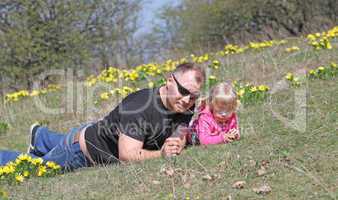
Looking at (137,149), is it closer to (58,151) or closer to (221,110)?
(221,110)

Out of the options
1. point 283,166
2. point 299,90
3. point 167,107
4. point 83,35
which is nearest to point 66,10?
point 83,35

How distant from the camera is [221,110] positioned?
5012 mm

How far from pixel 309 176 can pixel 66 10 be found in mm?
11385

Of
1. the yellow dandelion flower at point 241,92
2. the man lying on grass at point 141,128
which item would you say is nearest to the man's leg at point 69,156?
the man lying on grass at point 141,128

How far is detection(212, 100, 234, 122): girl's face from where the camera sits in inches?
196

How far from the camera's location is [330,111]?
5.34m

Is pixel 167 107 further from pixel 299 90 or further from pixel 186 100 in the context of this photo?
pixel 299 90

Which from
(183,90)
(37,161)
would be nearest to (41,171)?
(37,161)

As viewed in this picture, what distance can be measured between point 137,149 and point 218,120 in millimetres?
800

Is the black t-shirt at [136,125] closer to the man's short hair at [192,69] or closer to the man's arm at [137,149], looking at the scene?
the man's arm at [137,149]

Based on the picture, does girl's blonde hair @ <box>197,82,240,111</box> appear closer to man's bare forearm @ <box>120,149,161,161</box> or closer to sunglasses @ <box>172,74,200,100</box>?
sunglasses @ <box>172,74,200,100</box>

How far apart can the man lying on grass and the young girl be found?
142 millimetres

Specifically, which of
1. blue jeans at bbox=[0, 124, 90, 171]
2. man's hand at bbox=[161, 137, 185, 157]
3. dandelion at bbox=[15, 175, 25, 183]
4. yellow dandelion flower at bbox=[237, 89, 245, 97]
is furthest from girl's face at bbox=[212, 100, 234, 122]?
dandelion at bbox=[15, 175, 25, 183]

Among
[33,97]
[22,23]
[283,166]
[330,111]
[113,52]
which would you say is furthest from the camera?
[113,52]
